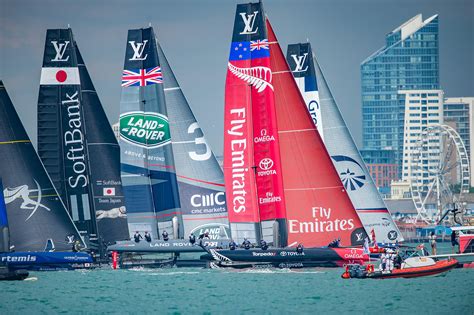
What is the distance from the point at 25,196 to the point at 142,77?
31.2ft

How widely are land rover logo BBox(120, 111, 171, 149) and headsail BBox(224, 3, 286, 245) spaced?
7727mm

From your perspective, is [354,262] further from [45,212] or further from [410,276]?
[45,212]

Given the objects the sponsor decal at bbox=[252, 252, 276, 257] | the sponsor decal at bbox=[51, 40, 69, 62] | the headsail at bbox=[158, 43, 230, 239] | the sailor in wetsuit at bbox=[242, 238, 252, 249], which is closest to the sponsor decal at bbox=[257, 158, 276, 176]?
the sailor in wetsuit at bbox=[242, 238, 252, 249]

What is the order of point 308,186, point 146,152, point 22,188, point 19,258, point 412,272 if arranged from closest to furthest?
point 412,272, point 19,258, point 308,186, point 22,188, point 146,152

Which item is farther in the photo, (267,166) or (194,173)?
(194,173)

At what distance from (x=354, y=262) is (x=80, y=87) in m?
15.4

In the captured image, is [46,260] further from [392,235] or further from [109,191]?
[392,235]

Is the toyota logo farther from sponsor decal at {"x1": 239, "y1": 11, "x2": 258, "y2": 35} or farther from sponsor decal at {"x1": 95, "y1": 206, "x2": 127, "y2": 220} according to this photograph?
sponsor decal at {"x1": 95, "y1": 206, "x2": 127, "y2": 220}

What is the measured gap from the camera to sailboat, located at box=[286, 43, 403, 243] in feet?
183

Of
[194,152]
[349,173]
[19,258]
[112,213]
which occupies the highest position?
[194,152]

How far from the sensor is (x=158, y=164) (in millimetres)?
55750

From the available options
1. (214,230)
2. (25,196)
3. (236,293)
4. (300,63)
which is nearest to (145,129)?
(214,230)

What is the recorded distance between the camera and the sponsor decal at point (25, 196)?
4853 centimetres

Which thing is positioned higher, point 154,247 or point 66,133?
point 66,133
